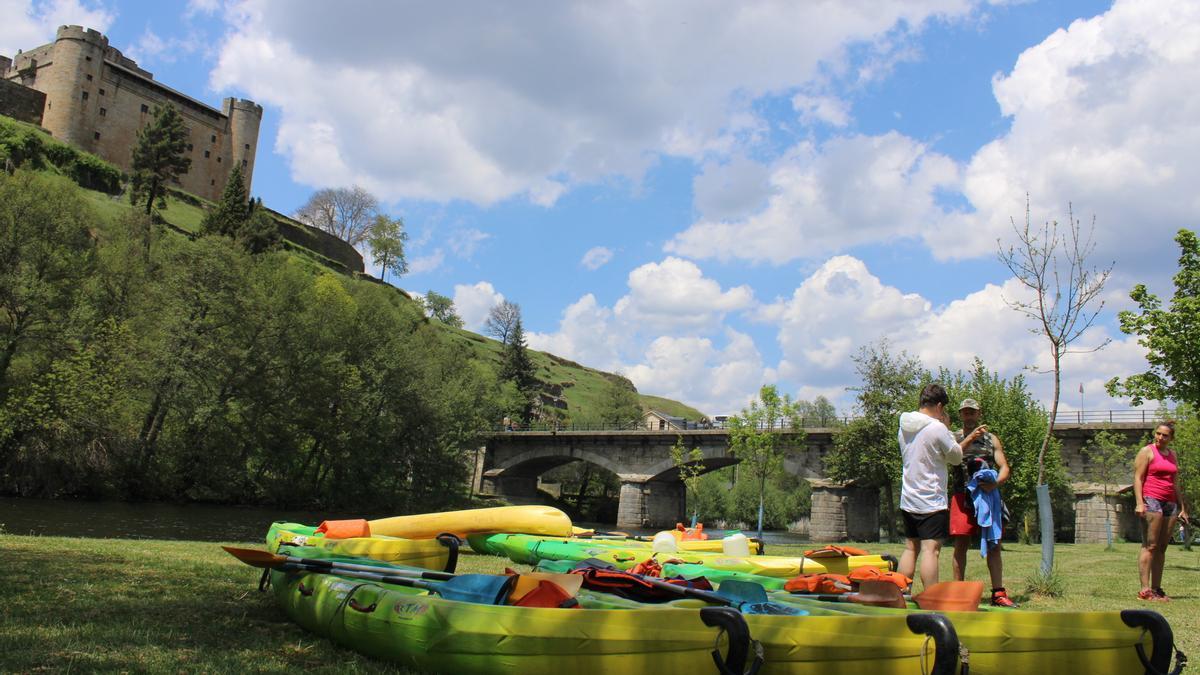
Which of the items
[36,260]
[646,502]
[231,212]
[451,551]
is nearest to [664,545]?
[451,551]

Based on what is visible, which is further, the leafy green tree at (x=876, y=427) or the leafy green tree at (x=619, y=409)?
the leafy green tree at (x=619, y=409)

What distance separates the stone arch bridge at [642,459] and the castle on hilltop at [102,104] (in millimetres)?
47515

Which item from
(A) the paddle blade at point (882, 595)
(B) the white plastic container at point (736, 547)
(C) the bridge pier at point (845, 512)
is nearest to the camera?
(A) the paddle blade at point (882, 595)

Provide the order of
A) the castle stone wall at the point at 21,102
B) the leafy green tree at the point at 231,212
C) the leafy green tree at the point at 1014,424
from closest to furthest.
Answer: the leafy green tree at the point at 1014,424 < the leafy green tree at the point at 231,212 < the castle stone wall at the point at 21,102

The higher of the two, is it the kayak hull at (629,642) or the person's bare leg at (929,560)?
the person's bare leg at (929,560)

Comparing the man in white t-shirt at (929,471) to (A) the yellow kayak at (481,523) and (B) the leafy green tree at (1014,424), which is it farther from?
(B) the leafy green tree at (1014,424)

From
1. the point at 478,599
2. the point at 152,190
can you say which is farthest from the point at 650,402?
the point at 478,599

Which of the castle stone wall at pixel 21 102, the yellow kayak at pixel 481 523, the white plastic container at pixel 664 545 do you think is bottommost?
the yellow kayak at pixel 481 523

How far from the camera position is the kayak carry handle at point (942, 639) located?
416 centimetres

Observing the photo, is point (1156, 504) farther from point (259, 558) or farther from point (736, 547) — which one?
point (259, 558)

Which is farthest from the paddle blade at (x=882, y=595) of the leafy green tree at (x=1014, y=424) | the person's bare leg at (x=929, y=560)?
the leafy green tree at (x=1014, y=424)

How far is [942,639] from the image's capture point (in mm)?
4188

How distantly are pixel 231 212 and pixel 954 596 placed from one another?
76.3 metres

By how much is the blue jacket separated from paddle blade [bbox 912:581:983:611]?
2423 mm
